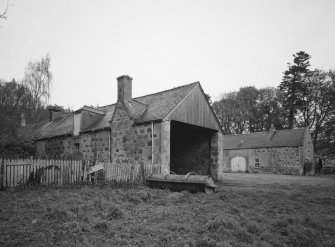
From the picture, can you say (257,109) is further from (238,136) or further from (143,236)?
(143,236)

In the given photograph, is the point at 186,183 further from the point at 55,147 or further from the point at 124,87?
the point at 55,147

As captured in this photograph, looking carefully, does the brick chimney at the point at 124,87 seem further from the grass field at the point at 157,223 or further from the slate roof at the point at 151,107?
the grass field at the point at 157,223

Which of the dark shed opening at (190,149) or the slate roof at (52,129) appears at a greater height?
the slate roof at (52,129)

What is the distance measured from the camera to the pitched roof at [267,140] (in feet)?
111

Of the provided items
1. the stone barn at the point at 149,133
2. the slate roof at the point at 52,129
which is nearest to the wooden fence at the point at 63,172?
the stone barn at the point at 149,133

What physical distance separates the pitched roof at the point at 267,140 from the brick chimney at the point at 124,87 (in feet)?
84.0

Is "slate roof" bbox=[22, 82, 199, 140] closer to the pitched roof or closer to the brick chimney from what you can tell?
the brick chimney

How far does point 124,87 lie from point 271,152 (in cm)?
2643

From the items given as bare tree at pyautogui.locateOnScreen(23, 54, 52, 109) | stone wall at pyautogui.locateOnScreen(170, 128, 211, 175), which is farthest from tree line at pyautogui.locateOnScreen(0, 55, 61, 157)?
stone wall at pyautogui.locateOnScreen(170, 128, 211, 175)

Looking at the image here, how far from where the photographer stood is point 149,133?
14.7 meters

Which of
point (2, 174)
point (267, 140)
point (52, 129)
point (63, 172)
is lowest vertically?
point (63, 172)

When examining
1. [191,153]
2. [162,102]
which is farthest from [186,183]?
[191,153]

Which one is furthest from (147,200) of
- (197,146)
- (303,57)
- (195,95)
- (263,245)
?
(303,57)

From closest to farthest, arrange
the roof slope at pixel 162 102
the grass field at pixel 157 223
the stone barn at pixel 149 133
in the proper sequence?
the grass field at pixel 157 223 → the stone barn at pixel 149 133 → the roof slope at pixel 162 102
